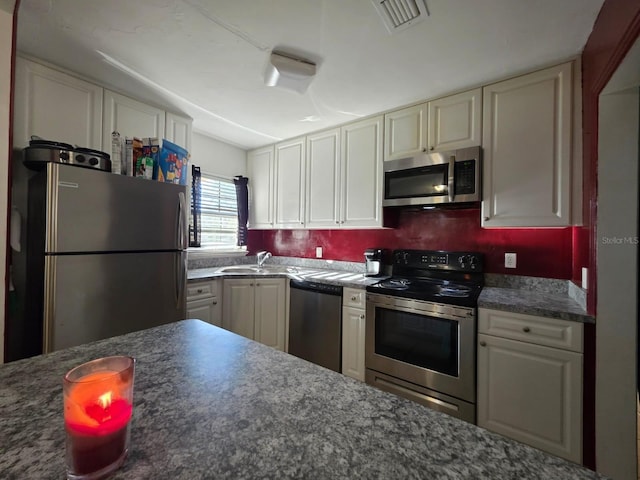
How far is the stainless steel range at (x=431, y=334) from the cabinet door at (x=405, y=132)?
93cm

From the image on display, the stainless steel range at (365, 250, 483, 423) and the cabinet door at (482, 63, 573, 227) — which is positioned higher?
the cabinet door at (482, 63, 573, 227)

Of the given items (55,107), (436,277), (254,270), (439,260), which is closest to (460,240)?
(439,260)

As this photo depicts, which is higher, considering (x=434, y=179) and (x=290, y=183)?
(x=290, y=183)

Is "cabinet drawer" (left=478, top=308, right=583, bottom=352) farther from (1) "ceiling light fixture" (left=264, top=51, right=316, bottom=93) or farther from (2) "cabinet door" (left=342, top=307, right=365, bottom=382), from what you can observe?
→ (1) "ceiling light fixture" (left=264, top=51, right=316, bottom=93)

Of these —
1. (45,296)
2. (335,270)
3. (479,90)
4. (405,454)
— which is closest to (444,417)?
(405,454)

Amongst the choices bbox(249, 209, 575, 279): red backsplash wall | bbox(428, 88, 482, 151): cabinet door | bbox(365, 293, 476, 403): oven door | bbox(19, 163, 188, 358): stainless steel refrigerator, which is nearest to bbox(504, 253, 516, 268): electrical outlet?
bbox(249, 209, 575, 279): red backsplash wall

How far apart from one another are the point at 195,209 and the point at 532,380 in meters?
3.17

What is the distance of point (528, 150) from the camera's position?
186cm

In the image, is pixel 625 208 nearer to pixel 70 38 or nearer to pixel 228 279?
pixel 228 279

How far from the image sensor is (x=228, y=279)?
2.68 m

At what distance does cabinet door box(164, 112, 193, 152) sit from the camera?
2540 mm

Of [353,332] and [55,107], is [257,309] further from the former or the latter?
[55,107]

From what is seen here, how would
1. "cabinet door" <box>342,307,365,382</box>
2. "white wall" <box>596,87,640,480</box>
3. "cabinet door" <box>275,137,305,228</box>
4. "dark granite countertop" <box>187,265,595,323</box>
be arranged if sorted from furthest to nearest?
"cabinet door" <box>275,137,305,228</box> < "cabinet door" <box>342,307,365,382</box> < "dark granite countertop" <box>187,265,595,323</box> < "white wall" <box>596,87,640,480</box>

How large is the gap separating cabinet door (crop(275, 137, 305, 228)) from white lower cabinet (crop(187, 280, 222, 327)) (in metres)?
1.09
